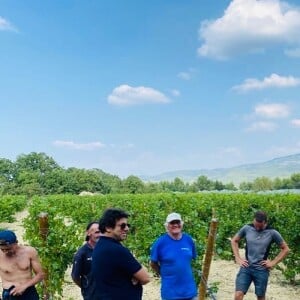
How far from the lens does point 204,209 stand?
16.8 meters

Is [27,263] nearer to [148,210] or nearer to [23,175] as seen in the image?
[148,210]

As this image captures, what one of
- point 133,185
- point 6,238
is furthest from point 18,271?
point 133,185

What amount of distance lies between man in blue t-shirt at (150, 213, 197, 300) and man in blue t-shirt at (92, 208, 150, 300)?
1.33 m

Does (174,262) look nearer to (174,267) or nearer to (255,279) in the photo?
(174,267)

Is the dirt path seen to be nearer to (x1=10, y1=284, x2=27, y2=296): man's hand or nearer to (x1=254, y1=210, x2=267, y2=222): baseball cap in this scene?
(x1=254, y1=210, x2=267, y2=222): baseball cap

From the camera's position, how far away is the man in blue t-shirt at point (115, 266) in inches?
135

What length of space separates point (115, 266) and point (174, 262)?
1583 mm

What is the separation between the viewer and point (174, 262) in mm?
4898

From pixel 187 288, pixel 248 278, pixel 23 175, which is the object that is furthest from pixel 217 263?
pixel 23 175

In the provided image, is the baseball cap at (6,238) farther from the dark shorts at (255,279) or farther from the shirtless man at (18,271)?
the dark shorts at (255,279)

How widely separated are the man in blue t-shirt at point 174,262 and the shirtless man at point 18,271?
122cm

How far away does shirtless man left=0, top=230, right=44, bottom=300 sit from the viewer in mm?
4828

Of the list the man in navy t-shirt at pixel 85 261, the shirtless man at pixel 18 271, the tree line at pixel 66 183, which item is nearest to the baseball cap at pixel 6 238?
the shirtless man at pixel 18 271

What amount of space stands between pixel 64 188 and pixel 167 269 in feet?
289
